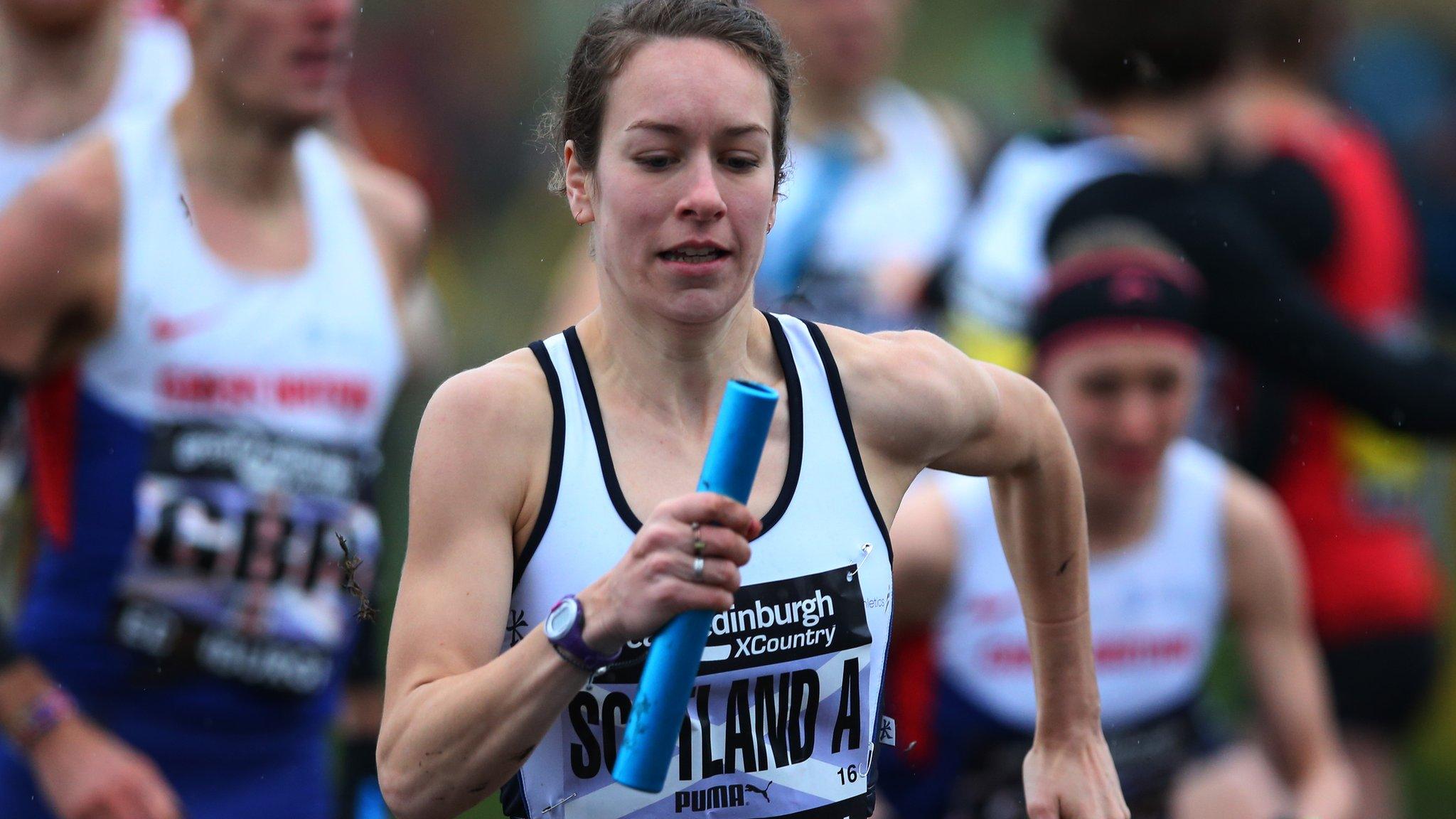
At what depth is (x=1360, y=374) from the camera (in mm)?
5227

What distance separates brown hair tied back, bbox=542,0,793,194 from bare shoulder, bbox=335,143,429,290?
1.98 metres

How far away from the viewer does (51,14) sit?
17.0 ft

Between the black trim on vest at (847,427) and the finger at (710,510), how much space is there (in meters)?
0.50

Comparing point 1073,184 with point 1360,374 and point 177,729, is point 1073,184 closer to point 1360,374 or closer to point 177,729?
point 1360,374

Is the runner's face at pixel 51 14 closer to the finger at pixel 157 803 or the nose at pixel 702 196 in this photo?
the finger at pixel 157 803

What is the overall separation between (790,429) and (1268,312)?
2817 mm

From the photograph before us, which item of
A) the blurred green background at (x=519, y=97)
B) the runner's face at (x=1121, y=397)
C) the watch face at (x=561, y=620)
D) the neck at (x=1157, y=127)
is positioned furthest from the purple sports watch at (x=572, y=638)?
the blurred green background at (x=519, y=97)

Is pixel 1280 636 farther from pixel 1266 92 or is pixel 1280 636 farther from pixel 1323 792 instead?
pixel 1266 92

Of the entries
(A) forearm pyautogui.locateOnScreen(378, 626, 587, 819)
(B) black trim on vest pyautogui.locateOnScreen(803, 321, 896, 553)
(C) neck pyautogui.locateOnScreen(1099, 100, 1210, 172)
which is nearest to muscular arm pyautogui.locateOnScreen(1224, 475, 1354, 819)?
(C) neck pyautogui.locateOnScreen(1099, 100, 1210, 172)

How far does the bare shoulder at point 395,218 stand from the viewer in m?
4.64

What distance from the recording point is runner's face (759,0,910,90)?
618cm

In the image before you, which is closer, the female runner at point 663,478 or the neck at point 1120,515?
the female runner at point 663,478

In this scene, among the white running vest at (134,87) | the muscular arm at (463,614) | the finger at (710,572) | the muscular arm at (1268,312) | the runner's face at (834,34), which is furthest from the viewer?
the runner's face at (834,34)

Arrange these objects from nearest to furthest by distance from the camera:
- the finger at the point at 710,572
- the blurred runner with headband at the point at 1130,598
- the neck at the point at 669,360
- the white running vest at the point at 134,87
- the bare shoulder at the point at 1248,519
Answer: the finger at the point at 710,572
the neck at the point at 669,360
the blurred runner with headband at the point at 1130,598
the bare shoulder at the point at 1248,519
the white running vest at the point at 134,87
